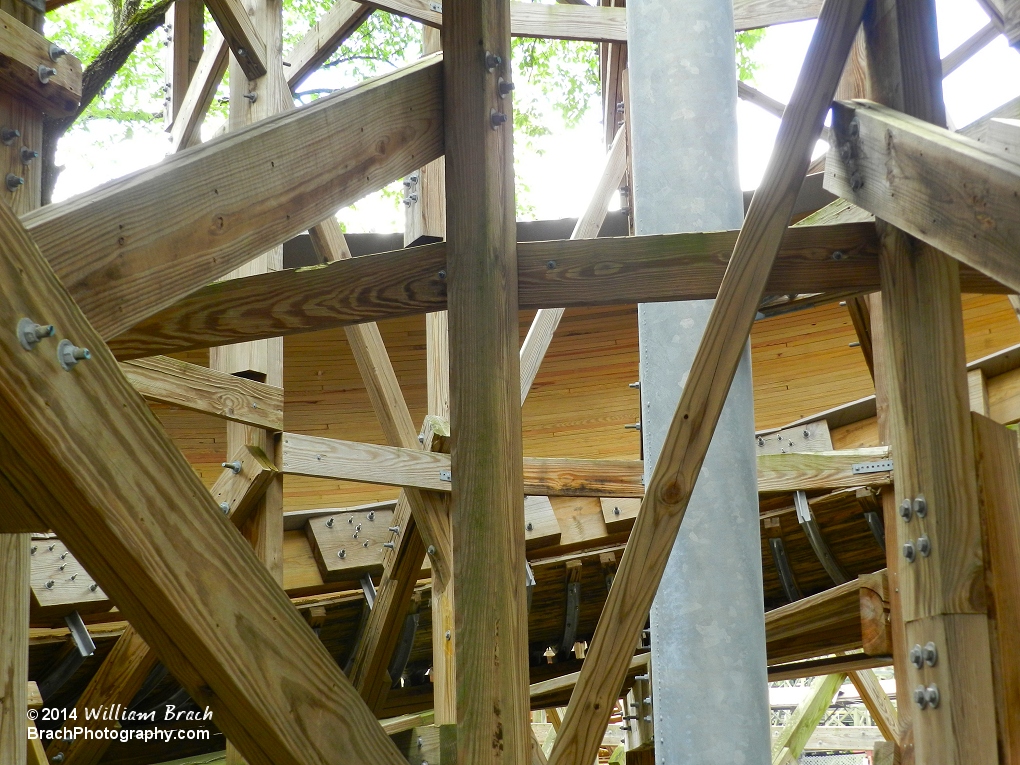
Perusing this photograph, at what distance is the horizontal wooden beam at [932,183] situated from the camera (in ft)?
6.46

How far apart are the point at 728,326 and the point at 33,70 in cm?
157

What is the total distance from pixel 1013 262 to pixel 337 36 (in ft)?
16.4

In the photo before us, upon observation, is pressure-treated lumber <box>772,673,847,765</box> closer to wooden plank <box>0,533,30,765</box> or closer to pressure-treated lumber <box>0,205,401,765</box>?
wooden plank <box>0,533,30,765</box>

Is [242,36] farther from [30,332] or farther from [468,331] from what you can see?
[30,332]

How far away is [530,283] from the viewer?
251 centimetres

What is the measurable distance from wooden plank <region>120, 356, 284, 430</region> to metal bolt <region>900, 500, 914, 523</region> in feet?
10.3

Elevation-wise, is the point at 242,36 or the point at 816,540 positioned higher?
the point at 242,36

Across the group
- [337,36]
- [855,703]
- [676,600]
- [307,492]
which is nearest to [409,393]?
[307,492]

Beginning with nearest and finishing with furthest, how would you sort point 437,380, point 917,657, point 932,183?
point 932,183 < point 917,657 < point 437,380

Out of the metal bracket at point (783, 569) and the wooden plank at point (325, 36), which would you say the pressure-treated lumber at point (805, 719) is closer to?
the metal bracket at point (783, 569)

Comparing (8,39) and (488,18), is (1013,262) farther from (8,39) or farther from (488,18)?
(8,39)

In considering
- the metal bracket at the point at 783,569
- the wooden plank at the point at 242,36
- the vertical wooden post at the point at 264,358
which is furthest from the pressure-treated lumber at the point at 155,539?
the metal bracket at the point at 783,569

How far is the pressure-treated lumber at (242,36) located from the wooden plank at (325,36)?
67cm

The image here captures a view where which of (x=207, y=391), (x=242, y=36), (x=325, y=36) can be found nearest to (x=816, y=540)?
(x=207, y=391)
